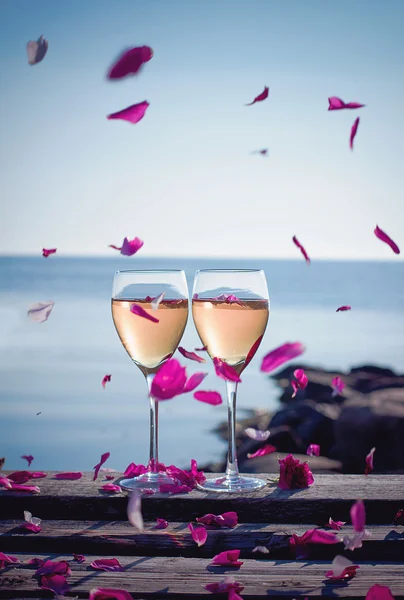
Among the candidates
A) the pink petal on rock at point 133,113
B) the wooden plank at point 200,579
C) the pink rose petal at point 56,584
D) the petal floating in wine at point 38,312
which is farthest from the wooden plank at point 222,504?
the pink petal on rock at point 133,113

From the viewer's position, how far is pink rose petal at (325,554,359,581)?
46.8 inches

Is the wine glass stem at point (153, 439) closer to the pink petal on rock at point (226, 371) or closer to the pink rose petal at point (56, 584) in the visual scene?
the pink petal on rock at point (226, 371)

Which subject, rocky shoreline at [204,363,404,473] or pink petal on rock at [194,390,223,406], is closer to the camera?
pink petal on rock at [194,390,223,406]

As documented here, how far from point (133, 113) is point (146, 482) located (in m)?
1.02

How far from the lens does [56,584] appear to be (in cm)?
114

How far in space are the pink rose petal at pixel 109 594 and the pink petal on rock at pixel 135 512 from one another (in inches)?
12.8

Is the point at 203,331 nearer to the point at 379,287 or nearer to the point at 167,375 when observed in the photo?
the point at 167,375

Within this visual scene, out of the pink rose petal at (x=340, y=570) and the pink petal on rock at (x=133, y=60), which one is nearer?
the pink rose petal at (x=340, y=570)

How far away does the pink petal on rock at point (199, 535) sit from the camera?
1.37m

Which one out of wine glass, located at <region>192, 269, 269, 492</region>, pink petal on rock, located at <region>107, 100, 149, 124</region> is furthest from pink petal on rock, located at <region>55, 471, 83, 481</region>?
pink petal on rock, located at <region>107, 100, 149, 124</region>

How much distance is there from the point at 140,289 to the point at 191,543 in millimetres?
791

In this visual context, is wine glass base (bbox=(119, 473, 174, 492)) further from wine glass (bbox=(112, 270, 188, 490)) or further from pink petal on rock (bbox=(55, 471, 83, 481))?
wine glass (bbox=(112, 270, 188, 490))

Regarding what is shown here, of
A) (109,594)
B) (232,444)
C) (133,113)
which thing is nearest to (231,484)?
(232,444)

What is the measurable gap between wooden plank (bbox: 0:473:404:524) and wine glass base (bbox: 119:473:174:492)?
0.31ft
